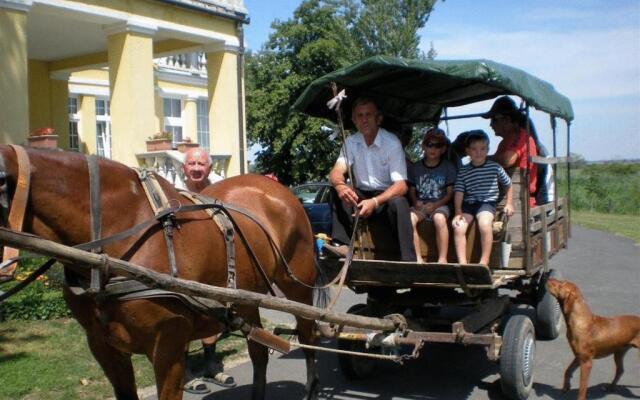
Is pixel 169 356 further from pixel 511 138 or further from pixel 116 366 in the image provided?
pixel 511 138

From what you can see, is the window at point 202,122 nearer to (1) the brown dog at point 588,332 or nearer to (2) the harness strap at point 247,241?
(2) the harness strap at point 247,241

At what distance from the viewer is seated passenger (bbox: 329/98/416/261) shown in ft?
17.0

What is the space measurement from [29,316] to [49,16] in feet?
21.7

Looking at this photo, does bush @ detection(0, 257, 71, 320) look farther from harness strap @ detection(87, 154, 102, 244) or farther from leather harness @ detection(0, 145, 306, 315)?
harness strap @ detection(87, 154, 102, 244)

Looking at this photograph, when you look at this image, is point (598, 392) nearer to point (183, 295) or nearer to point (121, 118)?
point (183, 295)

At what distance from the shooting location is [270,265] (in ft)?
15.4

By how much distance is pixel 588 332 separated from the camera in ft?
16.6

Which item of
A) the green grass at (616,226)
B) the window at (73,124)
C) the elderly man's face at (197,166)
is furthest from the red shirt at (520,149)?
the window at (73,124)

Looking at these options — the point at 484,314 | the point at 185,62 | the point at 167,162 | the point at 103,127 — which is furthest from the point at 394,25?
the point at 484,314

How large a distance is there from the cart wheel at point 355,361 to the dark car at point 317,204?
729 centimetres

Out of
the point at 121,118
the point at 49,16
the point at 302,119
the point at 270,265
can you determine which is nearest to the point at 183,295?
the point at 270,265

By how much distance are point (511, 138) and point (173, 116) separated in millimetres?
14972

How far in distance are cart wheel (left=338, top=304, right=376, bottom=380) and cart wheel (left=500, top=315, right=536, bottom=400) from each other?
1.25 m

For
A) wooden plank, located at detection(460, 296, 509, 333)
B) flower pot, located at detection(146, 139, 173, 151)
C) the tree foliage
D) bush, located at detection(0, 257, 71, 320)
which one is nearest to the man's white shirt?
wooden plank, located at detection(460, 296, 509, 333)
